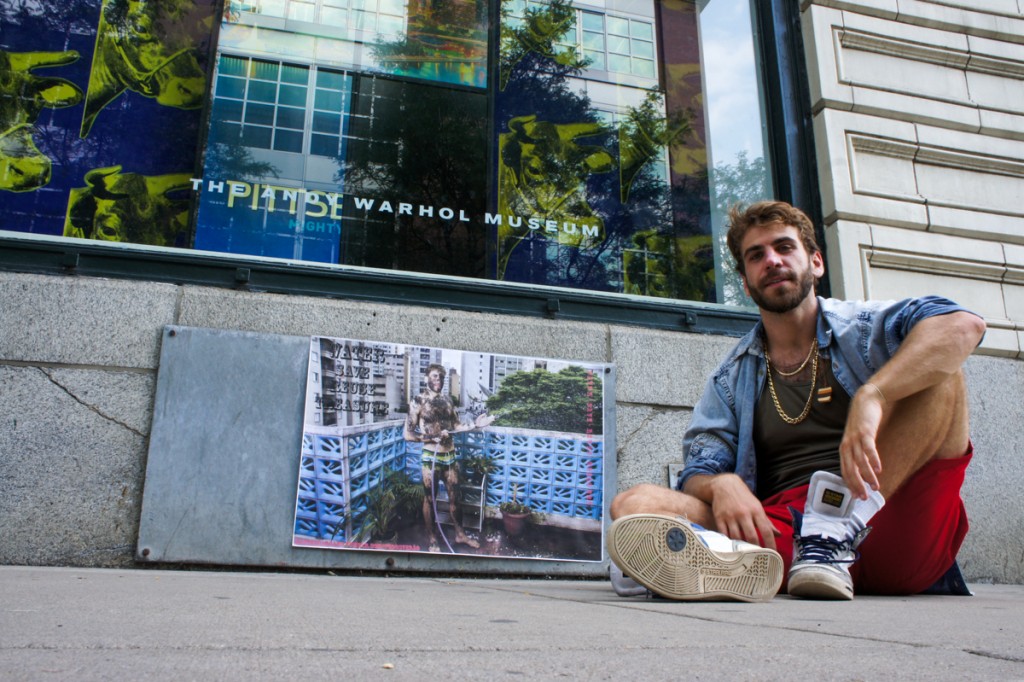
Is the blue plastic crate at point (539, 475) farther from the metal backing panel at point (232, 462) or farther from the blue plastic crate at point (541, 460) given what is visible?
the metal backing panel at point (232, 462)

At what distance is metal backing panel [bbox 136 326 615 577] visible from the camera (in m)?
3.98

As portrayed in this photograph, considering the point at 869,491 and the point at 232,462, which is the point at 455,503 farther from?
the point at 869,491

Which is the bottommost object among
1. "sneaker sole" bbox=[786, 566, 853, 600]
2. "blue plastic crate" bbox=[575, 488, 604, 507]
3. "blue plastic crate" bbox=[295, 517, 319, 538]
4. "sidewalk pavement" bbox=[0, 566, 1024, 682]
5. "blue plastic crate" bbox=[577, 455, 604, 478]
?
"sidewalk pavement" bbox=[0, 566, 1024, 682]

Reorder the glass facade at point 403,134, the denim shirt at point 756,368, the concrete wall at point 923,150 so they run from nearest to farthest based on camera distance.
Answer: the denim shirt at point 756,368
the glass facade at point 403,134
the concrete wall at point 923,150

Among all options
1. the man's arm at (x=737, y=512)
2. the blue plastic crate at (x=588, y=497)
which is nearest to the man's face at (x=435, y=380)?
the blue plastic crate at (x=588, y=497)

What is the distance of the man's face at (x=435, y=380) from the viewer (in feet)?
14.6

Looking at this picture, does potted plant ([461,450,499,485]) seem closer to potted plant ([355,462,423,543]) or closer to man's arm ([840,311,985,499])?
potted plant ([355,462,423,543])

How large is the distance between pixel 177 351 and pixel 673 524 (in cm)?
299

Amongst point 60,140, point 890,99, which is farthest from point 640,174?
point 60,140

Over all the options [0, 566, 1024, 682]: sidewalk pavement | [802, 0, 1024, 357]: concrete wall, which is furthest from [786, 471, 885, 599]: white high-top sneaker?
[802, 0, 1024, 357]: concrete wall

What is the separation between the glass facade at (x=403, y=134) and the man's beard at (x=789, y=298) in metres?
2.21

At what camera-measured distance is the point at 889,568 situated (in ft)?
8.60

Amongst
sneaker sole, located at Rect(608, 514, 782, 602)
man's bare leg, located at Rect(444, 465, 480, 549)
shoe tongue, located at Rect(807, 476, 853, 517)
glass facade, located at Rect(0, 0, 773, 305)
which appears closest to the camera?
sneaker sole, located at Rect(608, 514, 782, 602)

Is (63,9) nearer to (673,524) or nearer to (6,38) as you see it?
(6,38)
